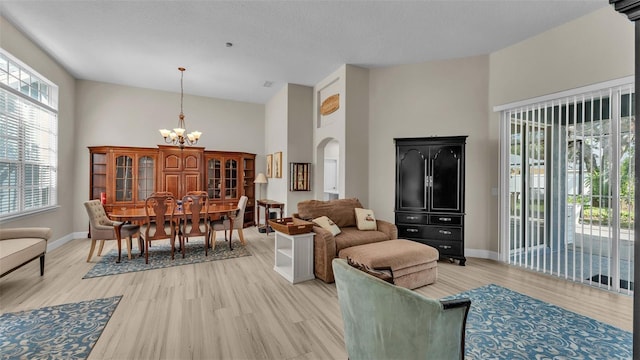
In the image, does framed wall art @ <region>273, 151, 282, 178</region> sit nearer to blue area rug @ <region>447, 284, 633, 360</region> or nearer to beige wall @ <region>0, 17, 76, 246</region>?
beige wall @ <region>0, 17, 76, 246</region>

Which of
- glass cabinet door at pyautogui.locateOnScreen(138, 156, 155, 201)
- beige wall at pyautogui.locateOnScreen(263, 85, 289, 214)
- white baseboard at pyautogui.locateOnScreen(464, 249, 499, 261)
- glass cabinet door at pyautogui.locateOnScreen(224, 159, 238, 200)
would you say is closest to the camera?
white baseboard at pyautogui.locateOnScreen(464, 249, 499, 261)

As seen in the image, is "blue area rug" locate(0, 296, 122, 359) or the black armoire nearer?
"blue area rug" locate(0, 296, 122, 359)

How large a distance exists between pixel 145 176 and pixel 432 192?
591cm

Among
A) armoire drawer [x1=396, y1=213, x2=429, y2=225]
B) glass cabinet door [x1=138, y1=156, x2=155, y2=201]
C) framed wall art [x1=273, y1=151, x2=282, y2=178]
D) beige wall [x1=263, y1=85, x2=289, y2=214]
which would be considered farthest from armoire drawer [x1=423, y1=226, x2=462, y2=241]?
glass cabinet door [x1=138, y1=156, x2=155, y2=201]

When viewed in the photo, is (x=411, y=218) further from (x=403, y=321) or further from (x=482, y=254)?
(x=403, y=321)

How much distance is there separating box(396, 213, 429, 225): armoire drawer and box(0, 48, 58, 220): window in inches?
217

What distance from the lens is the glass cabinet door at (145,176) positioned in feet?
19.7

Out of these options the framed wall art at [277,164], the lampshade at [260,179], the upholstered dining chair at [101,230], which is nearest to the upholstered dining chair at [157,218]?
the upholstered dining chair at [101,230]

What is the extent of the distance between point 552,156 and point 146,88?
7894mm

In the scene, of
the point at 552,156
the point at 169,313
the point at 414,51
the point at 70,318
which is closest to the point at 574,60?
the point at 552,156

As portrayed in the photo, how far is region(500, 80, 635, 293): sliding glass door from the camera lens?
10.3 ft

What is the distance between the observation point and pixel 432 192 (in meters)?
4.23

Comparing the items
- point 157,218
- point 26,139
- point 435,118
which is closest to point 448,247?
point 435,118

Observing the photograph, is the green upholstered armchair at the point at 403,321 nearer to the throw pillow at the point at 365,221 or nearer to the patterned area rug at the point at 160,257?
the throw pillow at the point at 365,221
